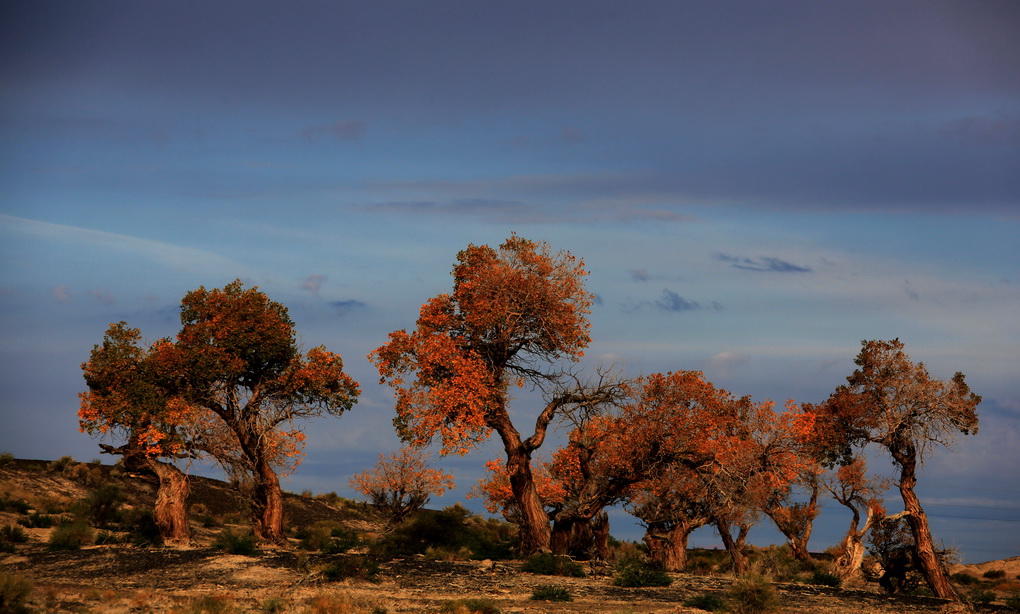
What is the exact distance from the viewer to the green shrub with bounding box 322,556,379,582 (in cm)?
2675

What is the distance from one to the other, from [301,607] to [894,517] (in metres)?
23.1

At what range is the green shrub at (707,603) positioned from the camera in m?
24.0

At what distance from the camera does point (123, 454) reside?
35906 mm

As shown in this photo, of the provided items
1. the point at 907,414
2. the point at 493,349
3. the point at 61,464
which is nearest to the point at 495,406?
the point at 493,349

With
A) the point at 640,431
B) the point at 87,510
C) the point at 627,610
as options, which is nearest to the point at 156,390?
the point at 87,510

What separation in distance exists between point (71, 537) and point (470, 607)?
1983 cm

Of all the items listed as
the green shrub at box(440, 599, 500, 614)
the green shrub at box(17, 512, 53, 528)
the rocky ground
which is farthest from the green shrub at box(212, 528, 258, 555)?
the green shrub at box(440, 599, 500, 614)

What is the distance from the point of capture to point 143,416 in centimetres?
3459

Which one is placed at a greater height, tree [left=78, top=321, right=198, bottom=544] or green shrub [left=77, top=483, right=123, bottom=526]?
tree [left=78, top=321, right=198, bottom=544]

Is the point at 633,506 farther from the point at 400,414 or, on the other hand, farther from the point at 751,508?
the point at 400,414

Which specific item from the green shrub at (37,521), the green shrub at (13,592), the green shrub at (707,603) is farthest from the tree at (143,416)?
the green shrub at (707,603)

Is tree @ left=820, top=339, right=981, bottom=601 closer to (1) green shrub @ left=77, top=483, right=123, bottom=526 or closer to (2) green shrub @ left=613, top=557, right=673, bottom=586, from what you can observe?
(2) green shrub @ left=613, top=557, right=673, bottom=586

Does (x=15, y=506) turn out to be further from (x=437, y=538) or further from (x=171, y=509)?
(x=437, y=538)

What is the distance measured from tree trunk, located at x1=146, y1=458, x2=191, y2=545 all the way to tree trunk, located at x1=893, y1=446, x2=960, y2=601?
29463mm
